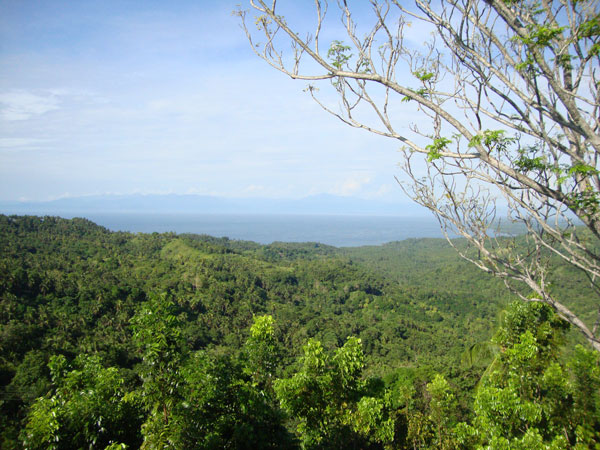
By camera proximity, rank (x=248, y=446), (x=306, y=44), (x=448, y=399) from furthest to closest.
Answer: (x=448, y=399) → (x=248, y=446) → (x=306, y=44)

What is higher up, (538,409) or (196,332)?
(538,409)

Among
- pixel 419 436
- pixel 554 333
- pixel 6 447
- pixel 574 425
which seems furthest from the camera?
pixel 554 333

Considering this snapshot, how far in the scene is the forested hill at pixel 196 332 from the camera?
3.76 meters

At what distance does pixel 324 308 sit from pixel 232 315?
18138mm

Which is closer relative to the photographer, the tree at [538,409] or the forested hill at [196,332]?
the forested hill at [196,332]

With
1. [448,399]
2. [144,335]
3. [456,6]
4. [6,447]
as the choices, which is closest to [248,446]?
[144,335]

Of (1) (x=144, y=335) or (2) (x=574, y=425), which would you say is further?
(2) (x=574, y=425)

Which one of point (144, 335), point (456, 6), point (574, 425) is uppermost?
point (456, 6)

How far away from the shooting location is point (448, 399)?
7.91 meters

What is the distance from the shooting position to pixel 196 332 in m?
32.5

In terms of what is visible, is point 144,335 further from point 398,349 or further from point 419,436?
point 398,349

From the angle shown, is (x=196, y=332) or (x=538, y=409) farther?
(x=196, y=332)

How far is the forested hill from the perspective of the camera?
3758mm

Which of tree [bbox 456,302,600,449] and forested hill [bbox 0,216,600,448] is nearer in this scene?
forested hill [bbox 0,216,600,448]
